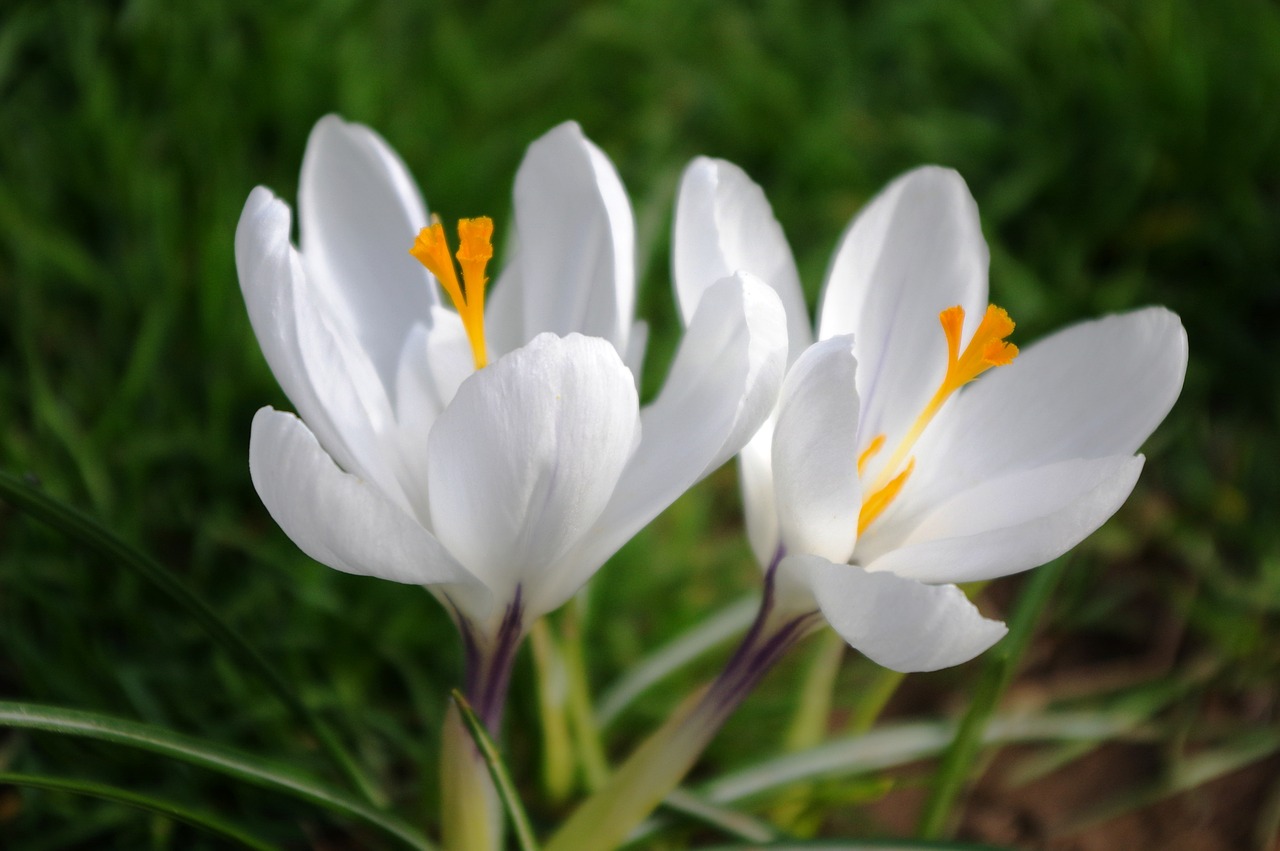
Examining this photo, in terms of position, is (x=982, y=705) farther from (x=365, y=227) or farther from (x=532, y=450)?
(x=365, y=227)

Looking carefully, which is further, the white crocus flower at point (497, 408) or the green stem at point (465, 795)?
the green stem at point (465, 795)

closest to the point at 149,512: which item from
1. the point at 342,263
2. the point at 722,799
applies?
the point at 342,263

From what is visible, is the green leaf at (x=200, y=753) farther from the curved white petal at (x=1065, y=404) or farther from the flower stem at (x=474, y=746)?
the curved white petal at (x=1065, y=404)

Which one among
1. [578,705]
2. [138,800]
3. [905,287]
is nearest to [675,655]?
[578,705]

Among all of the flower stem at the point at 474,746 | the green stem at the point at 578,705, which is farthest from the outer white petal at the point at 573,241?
the green stem at the point at 578,705

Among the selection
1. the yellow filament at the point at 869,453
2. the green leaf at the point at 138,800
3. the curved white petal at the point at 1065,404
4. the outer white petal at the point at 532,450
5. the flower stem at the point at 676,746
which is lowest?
the flower stem at the point at 676,746

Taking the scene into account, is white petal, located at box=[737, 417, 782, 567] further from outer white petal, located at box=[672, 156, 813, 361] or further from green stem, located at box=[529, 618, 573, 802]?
green stem, located at box=[529, 618, 573, 802]

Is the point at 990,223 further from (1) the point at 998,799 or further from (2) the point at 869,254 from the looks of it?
(2) the point at 869,254
